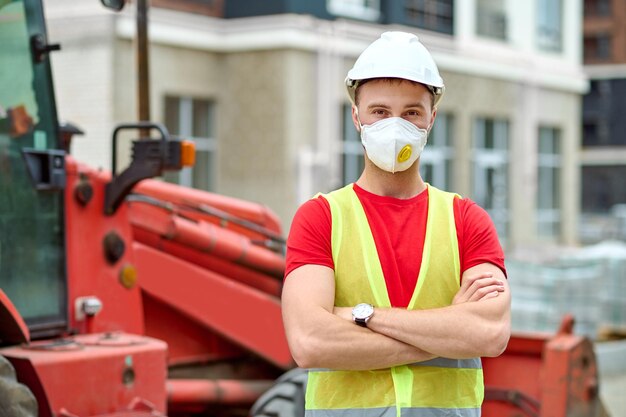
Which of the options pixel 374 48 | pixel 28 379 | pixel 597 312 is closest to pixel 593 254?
pixel 597 312

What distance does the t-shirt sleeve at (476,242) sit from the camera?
131 inches

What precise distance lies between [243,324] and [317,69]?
15488mm

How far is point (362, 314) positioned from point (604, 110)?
58.2 m

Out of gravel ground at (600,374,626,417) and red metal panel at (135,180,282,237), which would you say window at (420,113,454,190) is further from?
red metal panel at (135,180,282,237)

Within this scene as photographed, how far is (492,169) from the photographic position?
94.1ft

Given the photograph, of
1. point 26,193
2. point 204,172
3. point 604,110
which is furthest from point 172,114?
point 604,110

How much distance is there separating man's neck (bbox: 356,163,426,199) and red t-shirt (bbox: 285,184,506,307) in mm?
20

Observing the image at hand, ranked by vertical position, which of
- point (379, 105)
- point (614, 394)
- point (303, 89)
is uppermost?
point (303, 89)

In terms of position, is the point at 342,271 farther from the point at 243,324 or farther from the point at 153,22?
the point at 153,22

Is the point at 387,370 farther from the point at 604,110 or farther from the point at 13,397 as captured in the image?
the point at 604,110

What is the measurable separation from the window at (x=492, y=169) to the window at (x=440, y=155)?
3.01 ft

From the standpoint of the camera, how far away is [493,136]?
28797 mm

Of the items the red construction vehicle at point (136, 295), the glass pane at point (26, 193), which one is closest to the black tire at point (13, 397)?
the red construction vehicle at point (136, 295)

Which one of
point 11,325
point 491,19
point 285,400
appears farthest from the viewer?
point 491,19
